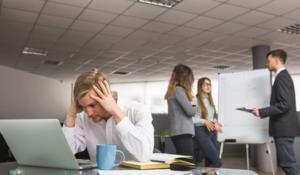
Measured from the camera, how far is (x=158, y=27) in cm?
525

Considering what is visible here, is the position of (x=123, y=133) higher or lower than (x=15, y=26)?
lower

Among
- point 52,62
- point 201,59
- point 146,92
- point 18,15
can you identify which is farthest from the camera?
Answer: point 146,92

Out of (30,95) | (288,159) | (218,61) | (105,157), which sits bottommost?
(288,159)

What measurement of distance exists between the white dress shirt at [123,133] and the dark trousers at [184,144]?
1248mm

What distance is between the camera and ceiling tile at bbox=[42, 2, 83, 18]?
4.30m

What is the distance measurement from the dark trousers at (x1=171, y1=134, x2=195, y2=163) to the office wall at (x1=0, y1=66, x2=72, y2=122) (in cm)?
786

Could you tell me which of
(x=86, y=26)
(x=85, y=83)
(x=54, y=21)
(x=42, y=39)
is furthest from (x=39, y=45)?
(x=85, y=83)

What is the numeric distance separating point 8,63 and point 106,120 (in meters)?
8.07

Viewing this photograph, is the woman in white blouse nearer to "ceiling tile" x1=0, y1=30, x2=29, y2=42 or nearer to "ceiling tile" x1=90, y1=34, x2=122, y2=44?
"ceiling tile" x1=90, y1=34, x2=122, y2=44

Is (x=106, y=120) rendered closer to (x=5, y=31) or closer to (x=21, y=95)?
(x=5, y=31)

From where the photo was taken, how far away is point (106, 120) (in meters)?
1.33

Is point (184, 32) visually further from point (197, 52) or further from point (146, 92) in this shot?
point (146, 92)

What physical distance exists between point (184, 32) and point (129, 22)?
1.16 m

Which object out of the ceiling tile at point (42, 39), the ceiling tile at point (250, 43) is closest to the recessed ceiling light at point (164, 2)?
the ceiling tile at point (250, 43)
